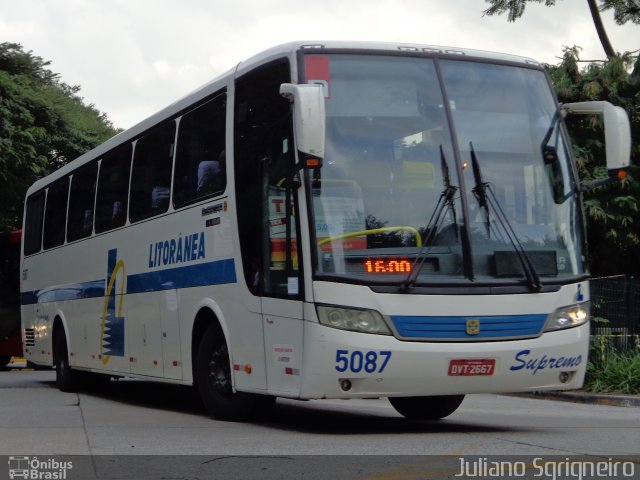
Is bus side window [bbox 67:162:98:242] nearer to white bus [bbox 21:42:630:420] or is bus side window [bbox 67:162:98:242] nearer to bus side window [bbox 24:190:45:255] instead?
bus side window [bbox 24:190:45:255]

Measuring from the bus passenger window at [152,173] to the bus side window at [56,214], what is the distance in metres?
4.17

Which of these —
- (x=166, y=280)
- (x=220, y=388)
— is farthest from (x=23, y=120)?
(x=220, y=388)

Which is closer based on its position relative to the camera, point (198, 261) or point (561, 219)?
point (561, 219)

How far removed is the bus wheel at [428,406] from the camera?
1220 cm

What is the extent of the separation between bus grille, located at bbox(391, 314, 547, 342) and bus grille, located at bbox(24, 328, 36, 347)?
12051 millimetres

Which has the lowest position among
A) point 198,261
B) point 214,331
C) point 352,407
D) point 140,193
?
point 352,407

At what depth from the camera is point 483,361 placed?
32.0 ft

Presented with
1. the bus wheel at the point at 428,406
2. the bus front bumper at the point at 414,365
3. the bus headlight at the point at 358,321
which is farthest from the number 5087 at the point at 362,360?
the bus wheel at the point at 428,406

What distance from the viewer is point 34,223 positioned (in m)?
20.6
